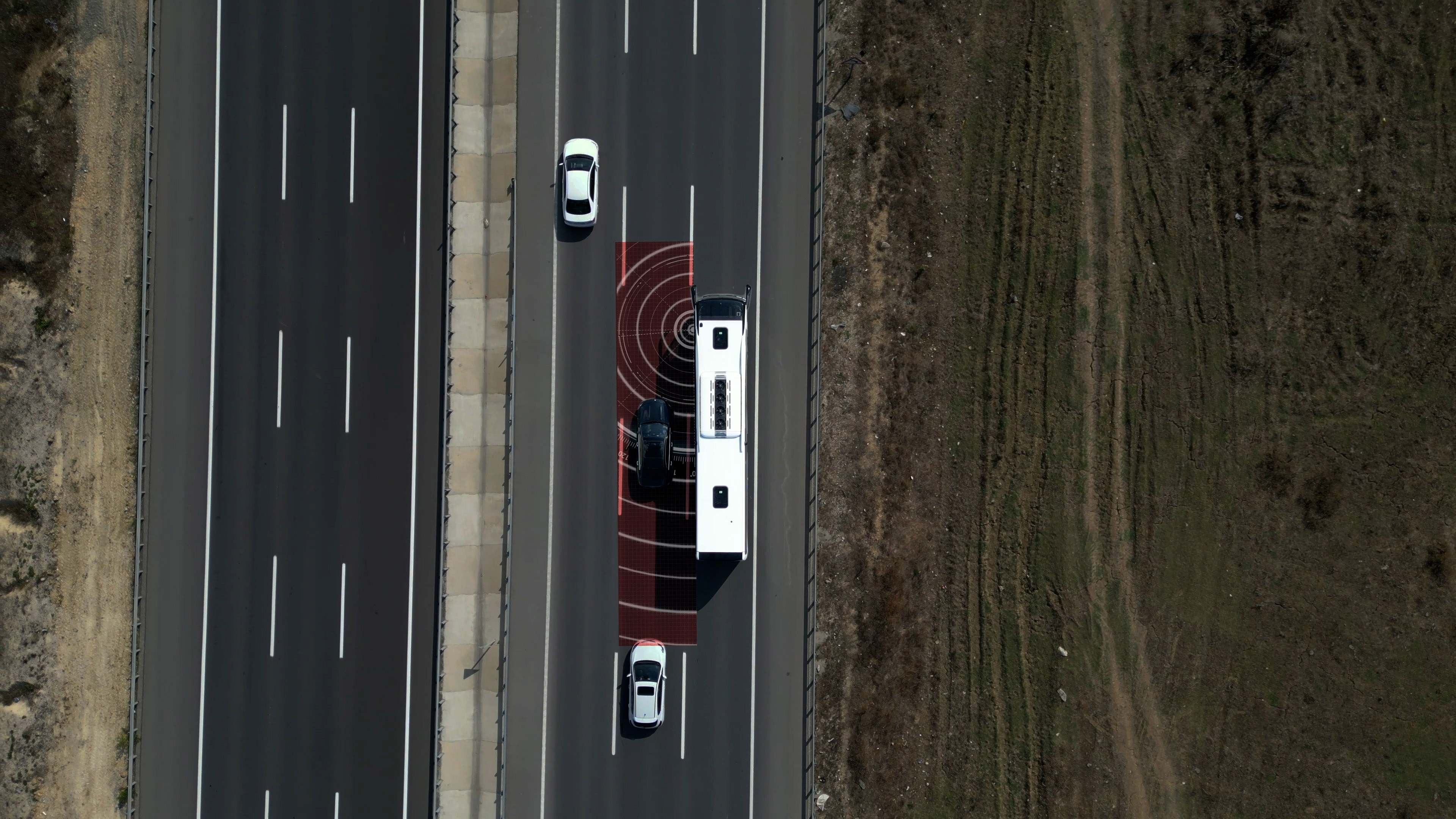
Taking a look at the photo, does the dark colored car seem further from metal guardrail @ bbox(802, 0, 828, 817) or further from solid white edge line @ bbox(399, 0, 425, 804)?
solid white edge line @ bbox(399, 0, 425, 804)

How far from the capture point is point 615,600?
29094mm

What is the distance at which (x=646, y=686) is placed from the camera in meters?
28.2

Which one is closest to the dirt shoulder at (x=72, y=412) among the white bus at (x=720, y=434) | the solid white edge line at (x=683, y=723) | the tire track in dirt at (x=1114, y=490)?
the solid white edge line at (x=683, y=723)

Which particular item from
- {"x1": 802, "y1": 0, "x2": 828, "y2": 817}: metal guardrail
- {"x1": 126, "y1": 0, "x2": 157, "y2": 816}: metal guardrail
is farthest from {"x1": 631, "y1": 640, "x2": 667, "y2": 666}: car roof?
{"x1": 126, "y1": 0, "x2": 157, "y2": 816}: metal guardrail

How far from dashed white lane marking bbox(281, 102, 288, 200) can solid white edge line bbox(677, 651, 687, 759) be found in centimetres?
2132

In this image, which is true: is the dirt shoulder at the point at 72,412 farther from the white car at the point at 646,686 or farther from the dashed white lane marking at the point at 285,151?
the white car at the point at 646,686

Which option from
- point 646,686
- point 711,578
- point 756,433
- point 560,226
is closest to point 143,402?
point 560,226

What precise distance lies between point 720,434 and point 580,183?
9.81m

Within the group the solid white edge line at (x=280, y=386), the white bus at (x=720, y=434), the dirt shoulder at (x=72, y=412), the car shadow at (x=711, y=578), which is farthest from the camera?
the solid white edge line at (x=280, y=386)

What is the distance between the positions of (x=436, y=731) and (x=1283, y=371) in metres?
31.7

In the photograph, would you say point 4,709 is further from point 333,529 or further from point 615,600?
point 615,600

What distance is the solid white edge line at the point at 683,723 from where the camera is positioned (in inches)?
1140

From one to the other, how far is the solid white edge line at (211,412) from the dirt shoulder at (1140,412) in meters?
21.2

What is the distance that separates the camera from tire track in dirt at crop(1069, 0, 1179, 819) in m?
28.9
